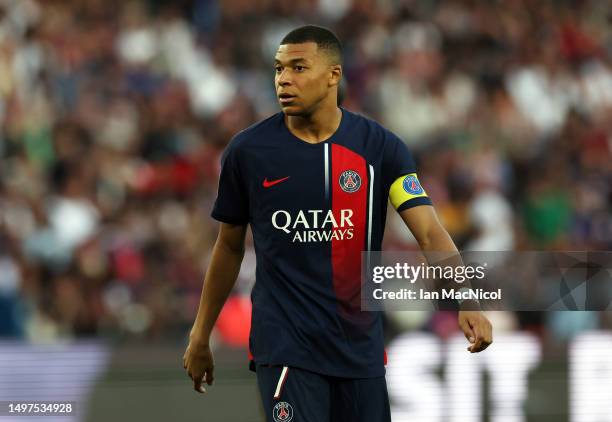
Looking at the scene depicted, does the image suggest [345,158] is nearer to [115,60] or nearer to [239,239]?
[239,239]

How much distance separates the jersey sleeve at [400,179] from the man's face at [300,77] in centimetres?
36

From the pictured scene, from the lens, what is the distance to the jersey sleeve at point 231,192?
5.24 metres

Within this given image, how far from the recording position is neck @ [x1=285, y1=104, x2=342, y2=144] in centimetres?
521

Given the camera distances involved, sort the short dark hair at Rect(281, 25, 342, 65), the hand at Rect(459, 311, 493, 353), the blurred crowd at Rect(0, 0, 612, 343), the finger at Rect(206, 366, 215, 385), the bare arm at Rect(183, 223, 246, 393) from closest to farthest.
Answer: the hand at Rect(459, 311, 493, 353), the short dark hair at Rect(281, 25, 342, 65), the bare arm at Rect(183, 223, 246, 393), the finger at Rect(206, 366, 215, 385), the blurred crowd at Rect(0, 0, 612, 343)

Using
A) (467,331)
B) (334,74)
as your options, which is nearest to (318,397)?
(467,331)

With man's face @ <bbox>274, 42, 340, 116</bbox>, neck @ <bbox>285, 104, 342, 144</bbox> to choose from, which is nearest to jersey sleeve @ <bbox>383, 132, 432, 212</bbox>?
neck @ <bbox>285, 104, 342, 144</bbox>

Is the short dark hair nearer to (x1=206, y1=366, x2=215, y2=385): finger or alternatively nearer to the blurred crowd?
(x1=206, y1=366, x2=215, y2=385): finger

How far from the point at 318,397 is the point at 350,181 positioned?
85 centimetres

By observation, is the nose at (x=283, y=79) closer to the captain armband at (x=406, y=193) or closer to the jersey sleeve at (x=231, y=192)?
the jersey sleeve at (x=231, y=192)

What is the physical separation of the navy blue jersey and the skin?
0.06 metres

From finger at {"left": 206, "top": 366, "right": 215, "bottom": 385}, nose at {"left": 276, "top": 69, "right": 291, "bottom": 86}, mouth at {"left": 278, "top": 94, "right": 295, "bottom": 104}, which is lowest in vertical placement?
finger at {"left": 206, "top": 366, "right": 215, "bottom": 385}

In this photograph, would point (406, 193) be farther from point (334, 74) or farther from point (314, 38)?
point (314, 38)

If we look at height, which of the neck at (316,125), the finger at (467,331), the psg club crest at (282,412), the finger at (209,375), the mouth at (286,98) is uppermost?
the mouth at (286,98)

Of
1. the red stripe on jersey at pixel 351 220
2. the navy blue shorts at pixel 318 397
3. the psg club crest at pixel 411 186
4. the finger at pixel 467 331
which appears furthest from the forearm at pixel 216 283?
the finger at pixel 467 331
